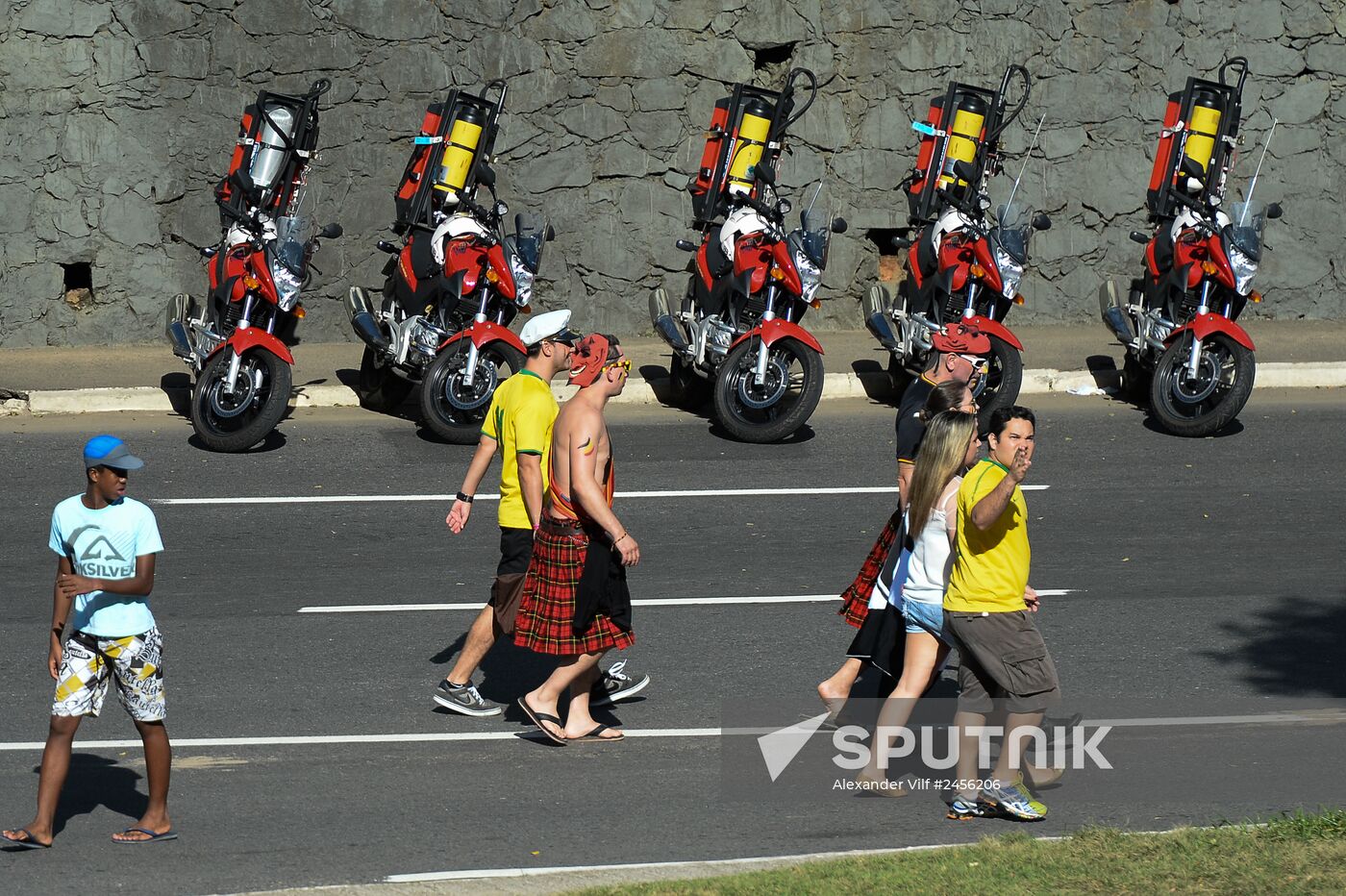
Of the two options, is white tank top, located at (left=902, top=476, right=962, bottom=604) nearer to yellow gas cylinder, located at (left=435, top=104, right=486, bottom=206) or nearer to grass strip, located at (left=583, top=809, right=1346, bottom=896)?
grass strip, located at (left=583, top=809, right=1346, bottom=896)

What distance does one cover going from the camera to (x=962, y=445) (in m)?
6.92

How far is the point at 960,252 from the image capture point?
47.4 ft

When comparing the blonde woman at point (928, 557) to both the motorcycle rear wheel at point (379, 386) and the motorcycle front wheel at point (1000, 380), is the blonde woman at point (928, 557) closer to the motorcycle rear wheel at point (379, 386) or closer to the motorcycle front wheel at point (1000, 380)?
the motorcycle front wheel at point (1000, 380)

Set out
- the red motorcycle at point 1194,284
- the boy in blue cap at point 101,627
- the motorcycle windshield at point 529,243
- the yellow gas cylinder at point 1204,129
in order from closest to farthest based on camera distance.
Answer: the boy in blue cap at point 101,627 → the red motorcycle at point 1194,284 → the motorcycle windshield at point 529,243 → the yellow gas cylinder at point 1204,129

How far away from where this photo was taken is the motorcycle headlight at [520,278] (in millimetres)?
13828

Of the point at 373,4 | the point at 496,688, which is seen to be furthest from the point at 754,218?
the point at 496,688

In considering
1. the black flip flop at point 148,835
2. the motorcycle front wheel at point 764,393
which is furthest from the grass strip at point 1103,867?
the motorcycle front wheel at point 764,393

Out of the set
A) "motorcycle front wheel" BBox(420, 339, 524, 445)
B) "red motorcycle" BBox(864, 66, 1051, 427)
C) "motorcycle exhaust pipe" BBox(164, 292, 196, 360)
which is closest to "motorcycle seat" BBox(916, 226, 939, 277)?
"red motorcycle" BBox(864, 66, 1051, 427)

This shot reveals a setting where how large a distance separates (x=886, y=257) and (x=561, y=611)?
10760 millimetres

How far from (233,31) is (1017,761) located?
39.6ft

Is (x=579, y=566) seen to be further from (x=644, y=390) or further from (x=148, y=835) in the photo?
(x=644, y=390)

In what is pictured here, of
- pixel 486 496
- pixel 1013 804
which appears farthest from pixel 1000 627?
pixel 486 496

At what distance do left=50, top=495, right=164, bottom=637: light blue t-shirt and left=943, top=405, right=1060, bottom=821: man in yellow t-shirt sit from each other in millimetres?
2959

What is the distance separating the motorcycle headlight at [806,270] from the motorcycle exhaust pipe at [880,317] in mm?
1001
